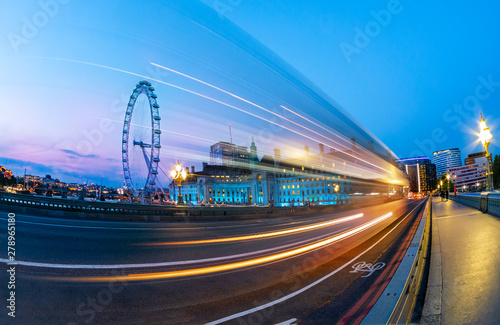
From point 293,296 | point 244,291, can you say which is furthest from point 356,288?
point 244,291

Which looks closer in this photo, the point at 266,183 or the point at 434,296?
the point at 434,296

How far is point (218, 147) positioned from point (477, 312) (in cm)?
19217

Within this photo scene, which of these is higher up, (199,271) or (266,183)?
(266,183)

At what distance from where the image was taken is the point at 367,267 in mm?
8172

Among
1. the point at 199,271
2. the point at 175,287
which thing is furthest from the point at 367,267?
the point at 175,287

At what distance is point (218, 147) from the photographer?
634ft

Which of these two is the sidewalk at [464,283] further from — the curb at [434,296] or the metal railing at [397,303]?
the metal railing at [397,303]

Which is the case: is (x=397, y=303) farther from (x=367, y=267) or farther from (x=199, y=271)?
(x=199, y=271)

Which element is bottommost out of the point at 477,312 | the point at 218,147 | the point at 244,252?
the point at 244,252

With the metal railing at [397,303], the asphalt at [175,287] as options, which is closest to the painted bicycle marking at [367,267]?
the asphalt at [175,287]

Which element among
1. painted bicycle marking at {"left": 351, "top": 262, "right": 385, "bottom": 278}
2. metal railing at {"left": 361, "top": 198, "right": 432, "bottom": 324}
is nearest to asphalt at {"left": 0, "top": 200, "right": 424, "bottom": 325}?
painted bicycle marking at {"left": 351, "top": 262, "right": 385, "bottom": 278}

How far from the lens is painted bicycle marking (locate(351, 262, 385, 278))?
25.6ft

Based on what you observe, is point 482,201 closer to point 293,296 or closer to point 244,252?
point 244,252

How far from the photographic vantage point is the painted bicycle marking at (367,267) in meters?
7.81
